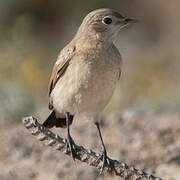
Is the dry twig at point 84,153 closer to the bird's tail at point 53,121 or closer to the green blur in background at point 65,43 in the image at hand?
the bird's tail at point 53,121

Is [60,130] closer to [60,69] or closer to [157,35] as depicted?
[60,69]

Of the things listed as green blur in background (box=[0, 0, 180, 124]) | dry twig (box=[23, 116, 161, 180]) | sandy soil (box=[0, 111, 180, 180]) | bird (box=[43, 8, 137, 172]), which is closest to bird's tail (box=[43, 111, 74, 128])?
bird (box=[43, 8, 137, 172])

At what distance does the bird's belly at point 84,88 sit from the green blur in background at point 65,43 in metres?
2.63

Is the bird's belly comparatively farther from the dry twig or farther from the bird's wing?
the dry twig

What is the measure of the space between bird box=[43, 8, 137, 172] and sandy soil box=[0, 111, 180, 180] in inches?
33.9

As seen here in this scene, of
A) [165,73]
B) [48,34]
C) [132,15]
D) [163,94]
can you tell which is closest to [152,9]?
[132,15]

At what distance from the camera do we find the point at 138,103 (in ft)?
30.3

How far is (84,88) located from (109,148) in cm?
184

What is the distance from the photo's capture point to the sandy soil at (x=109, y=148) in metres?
6.81

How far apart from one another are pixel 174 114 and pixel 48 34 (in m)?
8.14

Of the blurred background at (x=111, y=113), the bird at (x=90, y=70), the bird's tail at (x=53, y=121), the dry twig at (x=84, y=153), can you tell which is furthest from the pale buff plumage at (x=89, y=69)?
the dry twig at (x=84, y=153)

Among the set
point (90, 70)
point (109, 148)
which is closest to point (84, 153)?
point (90, 70)

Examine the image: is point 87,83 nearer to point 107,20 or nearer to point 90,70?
point 90,70

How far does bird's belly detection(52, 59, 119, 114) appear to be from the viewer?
19.0 feet
